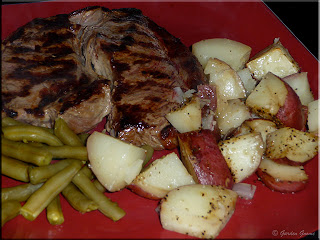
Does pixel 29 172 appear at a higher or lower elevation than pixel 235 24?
lower

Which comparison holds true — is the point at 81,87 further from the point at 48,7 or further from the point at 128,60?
the point at 48,7

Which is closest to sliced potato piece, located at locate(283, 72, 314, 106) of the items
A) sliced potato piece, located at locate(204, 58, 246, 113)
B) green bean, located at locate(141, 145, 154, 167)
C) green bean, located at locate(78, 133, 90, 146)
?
sliced potato piece, located at locate(204, 58, 246, 113)

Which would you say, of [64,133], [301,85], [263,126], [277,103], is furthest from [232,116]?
[64,133]

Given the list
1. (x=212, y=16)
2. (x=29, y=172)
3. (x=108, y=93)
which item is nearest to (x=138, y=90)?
(x=108, y=93)

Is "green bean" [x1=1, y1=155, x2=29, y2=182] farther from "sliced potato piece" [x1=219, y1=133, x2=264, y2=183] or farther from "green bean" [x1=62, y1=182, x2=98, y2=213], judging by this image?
"sliced potato piece" [x1=219, y1=133, x2=264, y2=183]

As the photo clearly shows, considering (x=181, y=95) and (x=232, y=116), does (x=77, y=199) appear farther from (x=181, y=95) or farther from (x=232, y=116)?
(x=232, y=116)
